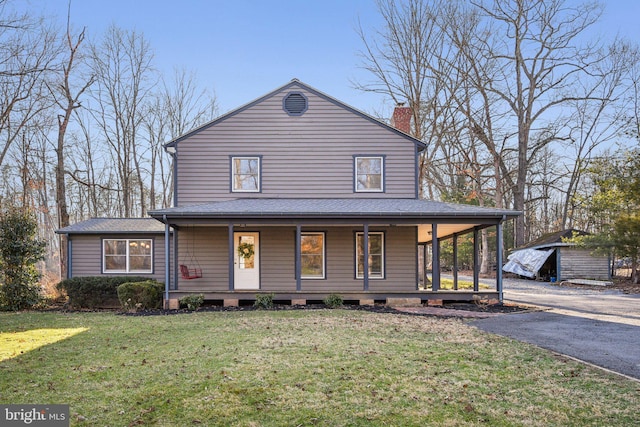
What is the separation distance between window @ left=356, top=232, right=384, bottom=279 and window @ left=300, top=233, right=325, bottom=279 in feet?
4.07

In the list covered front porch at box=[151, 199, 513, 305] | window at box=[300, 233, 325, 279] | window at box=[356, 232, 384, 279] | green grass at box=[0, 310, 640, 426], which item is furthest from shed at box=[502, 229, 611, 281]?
green grass at box=[0, 310, 640, 426]

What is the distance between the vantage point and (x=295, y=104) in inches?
624

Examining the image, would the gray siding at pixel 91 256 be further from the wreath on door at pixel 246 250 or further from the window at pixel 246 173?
the window at pixel 246 173

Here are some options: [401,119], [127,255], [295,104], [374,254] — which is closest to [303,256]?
[374,254]

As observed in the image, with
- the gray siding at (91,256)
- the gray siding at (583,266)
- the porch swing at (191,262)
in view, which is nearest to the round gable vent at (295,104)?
the porch swing at (191,262)

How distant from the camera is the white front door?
15234 millimetres

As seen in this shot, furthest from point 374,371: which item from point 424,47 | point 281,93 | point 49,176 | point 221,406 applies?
point 49,176

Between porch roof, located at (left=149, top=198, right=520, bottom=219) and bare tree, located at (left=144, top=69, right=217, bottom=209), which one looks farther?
bare tree, located at (left=144, top=69, right=217, bottom=209)

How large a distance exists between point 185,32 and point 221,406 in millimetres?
22109

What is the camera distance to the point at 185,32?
904 inches

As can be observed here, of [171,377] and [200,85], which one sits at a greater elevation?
[200,85]

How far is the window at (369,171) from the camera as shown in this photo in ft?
51.9

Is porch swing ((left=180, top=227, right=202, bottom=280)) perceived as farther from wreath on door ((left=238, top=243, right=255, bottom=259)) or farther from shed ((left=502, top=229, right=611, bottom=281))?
shed ((left=502, top=229, right=611, bottom=281))

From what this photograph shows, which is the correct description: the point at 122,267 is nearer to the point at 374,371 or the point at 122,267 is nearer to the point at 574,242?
the point at 374,371
